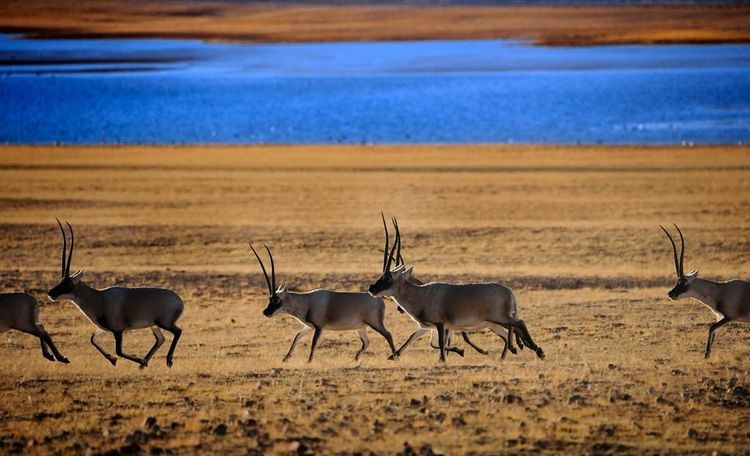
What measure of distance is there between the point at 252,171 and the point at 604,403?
29.1 m

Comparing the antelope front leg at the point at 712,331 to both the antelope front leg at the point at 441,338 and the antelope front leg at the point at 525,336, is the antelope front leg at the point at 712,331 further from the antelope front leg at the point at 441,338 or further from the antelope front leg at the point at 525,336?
the antelope front leg at the point at 441,338

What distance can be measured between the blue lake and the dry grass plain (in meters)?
8.92

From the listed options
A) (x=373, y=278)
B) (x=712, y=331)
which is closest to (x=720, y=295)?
(x=712, y=331)

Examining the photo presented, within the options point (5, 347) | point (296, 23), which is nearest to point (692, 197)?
point (5, 347)

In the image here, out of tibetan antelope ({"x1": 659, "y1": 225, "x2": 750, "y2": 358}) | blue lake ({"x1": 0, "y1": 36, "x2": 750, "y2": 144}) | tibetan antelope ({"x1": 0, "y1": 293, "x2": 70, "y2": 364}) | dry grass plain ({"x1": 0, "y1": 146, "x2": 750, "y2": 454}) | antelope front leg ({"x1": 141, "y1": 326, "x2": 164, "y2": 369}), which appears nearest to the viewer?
dry grass plain ({"x1": 0, "y1": 146, "x2": 750, "y2": 454})

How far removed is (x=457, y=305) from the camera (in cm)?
1380

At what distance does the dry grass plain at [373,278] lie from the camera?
10969mm

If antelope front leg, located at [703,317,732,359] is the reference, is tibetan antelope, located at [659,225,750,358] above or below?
above

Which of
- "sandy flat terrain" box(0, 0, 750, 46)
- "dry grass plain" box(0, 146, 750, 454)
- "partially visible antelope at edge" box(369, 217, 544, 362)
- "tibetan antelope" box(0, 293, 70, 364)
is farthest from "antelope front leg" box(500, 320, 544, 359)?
"sandy flat terrain" box(0, 0, 750, 46)

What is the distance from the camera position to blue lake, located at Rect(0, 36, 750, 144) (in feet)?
177

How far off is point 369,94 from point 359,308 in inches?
2657

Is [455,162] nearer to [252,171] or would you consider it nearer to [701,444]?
[252,171]

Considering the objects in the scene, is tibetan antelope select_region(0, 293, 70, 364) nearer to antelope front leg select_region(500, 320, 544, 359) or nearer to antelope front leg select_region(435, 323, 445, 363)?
antelope front leg select_region(435, 323, 445, 363)

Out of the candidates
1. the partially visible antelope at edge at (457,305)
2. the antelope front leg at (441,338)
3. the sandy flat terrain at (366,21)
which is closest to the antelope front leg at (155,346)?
the partially visible antelope at edge at (457,305)
